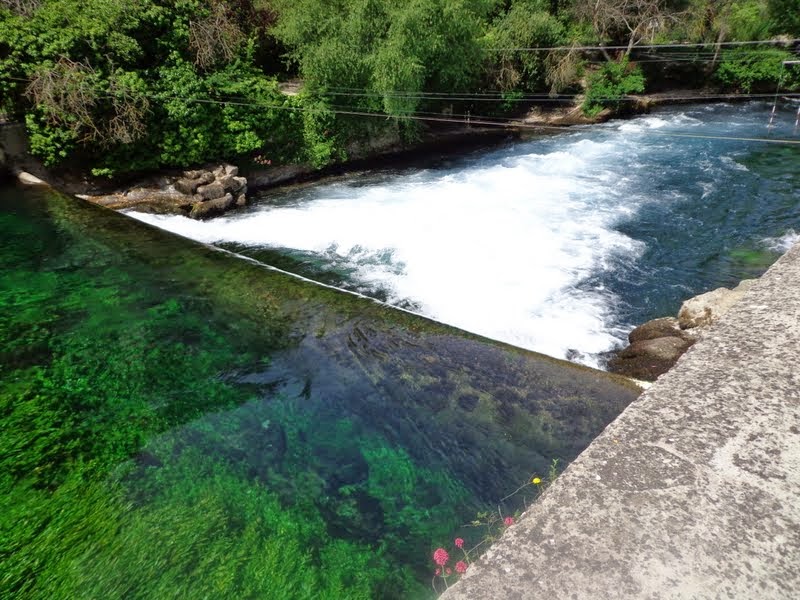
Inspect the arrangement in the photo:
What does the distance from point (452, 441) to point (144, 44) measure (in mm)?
12162

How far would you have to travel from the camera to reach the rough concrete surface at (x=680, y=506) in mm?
1718

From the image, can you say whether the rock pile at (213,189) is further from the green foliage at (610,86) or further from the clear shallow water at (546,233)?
the green foliage at (610,86)

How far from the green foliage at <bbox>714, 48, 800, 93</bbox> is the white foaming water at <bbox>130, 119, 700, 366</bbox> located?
11.5 m

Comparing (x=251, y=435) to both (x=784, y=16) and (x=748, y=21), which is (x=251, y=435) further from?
(x=784, y=16)

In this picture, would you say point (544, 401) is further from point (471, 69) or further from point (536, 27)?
point (536, 27)

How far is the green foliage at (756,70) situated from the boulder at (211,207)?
2206 cm

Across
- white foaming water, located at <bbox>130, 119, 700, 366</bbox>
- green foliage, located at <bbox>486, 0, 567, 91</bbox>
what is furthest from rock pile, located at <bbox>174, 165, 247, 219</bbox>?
green foliage, located at <bbox>486, 0, 567, 91</bbox>

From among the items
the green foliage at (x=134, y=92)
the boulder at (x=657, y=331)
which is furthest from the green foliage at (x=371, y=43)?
the boulder at (x=657, y=331)

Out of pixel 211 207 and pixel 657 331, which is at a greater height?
pixel 211 207

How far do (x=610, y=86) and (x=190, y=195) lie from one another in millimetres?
16954

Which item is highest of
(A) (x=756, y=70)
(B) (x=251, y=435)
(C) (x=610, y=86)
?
(A) (x=756, y=70)

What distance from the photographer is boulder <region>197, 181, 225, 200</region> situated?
36.2 ft

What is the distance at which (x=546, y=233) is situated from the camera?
917 centimetres

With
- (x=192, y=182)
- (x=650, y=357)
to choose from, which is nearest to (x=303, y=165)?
(x=192, y=182)
